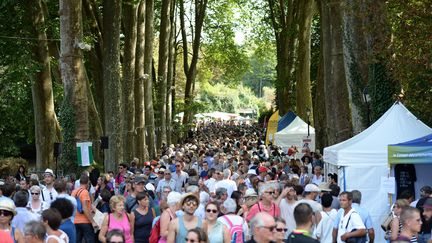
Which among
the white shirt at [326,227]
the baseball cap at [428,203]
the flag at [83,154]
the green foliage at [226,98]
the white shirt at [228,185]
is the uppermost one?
the green foliage at [226,98]

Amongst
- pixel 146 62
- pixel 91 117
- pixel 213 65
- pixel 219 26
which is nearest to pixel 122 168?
pixel 91 117

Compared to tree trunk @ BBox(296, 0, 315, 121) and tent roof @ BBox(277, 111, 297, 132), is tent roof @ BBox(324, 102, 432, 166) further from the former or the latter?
tree trunk @ BBox(296, 0, 315, 121)

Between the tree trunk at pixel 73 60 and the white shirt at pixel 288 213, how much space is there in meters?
11.2

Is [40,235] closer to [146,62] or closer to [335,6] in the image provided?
[335,6]

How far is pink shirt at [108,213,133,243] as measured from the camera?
35.4 feet

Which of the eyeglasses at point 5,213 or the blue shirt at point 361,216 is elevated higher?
the eyeglasses at point 5,213

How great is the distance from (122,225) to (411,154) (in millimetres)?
5664

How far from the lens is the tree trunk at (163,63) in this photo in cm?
4119

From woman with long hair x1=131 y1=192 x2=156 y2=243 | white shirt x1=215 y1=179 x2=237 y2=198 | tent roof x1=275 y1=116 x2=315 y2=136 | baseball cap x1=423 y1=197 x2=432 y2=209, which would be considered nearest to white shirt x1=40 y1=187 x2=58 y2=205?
woman with long hair x1=131 y1=192 x2=156 y2=243

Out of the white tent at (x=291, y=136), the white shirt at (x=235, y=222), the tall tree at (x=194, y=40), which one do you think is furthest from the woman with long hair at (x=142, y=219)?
the tall tree at (x=194, y=40)

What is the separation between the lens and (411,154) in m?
14.2

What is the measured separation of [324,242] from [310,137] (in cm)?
2319

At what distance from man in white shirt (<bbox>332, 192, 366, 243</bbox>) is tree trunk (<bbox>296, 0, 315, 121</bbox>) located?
1112 inches

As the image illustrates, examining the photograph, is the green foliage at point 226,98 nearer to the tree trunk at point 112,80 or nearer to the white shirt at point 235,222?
the tree trunk at point 112,80
